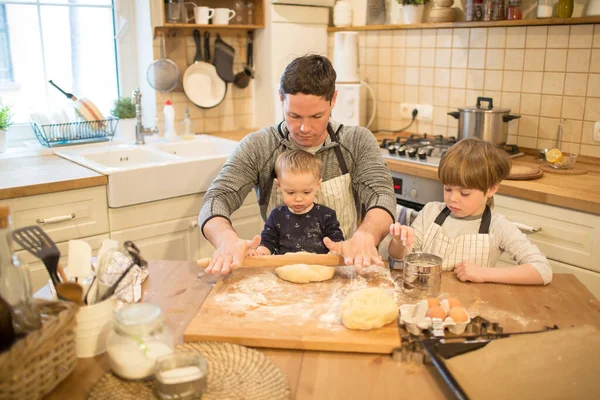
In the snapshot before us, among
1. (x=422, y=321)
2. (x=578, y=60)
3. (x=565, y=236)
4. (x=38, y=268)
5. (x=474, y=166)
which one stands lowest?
(x=38, y=268)

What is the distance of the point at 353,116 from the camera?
3.14 metres

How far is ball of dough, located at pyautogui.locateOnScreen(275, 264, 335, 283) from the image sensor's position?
137cm

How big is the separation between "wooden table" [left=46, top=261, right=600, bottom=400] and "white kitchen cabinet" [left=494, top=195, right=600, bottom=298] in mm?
653

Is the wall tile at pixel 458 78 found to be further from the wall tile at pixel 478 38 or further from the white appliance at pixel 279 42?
the white appliance at pixel 279 42

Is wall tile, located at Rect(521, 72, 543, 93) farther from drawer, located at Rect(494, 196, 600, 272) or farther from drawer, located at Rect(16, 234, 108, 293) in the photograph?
drawer, located at Rect(16, 234, 108, 293)

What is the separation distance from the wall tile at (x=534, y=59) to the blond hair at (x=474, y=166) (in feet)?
3.91

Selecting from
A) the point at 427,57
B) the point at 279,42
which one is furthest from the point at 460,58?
the point at 279,42

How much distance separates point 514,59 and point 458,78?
308 millimetres

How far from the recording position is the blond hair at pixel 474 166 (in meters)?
1.57

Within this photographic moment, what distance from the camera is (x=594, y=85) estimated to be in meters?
2.45

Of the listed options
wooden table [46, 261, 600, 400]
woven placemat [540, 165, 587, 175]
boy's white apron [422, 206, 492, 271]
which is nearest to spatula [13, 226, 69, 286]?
wooden table [46, 261, 600, 400]

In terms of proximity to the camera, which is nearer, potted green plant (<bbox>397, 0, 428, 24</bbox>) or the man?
the man

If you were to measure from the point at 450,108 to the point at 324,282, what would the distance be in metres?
1.87

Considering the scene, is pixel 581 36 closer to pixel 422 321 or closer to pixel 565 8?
pixel 565 8
